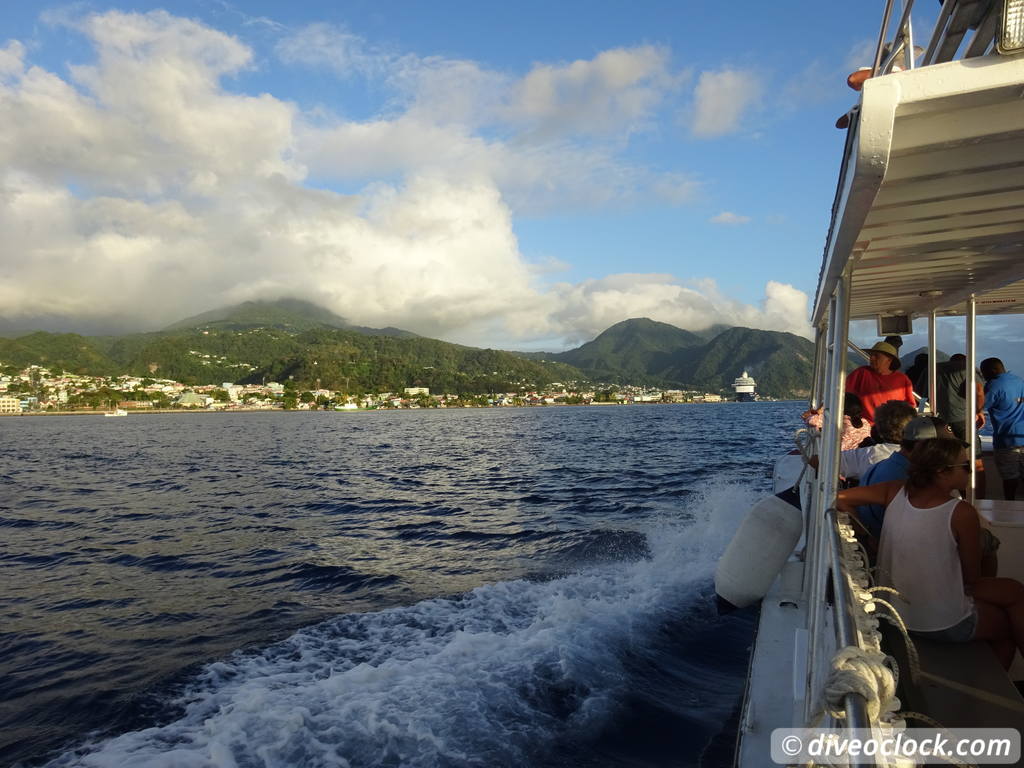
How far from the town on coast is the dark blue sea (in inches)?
5944

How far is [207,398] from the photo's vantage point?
16475 centimetres

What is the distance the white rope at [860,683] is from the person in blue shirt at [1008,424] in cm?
572

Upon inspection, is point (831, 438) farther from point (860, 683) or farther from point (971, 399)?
point (971, 399)

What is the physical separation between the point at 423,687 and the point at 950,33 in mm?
5788

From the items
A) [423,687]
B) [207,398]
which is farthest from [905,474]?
[207,398]

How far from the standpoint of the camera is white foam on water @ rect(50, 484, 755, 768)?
15.2 ft

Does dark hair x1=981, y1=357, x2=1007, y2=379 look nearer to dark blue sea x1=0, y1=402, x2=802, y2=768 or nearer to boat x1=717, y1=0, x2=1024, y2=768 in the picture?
boat x1=717, y1=0, x2=1024, y2=768

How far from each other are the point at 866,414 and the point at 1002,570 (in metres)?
1.73

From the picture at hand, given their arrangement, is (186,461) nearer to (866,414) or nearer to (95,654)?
(95,654)

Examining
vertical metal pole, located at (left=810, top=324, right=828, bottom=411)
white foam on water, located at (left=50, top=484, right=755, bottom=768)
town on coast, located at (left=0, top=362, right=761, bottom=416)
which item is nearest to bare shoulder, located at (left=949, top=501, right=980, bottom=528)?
white foam on water, located at (left=50, top=484, right=755, bottom=768)

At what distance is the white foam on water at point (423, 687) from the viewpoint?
4.62 metres

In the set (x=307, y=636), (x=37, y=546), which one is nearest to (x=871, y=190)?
(x=307, y=636)

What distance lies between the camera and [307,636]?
709cm

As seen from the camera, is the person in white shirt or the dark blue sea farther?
the dark blue sea
